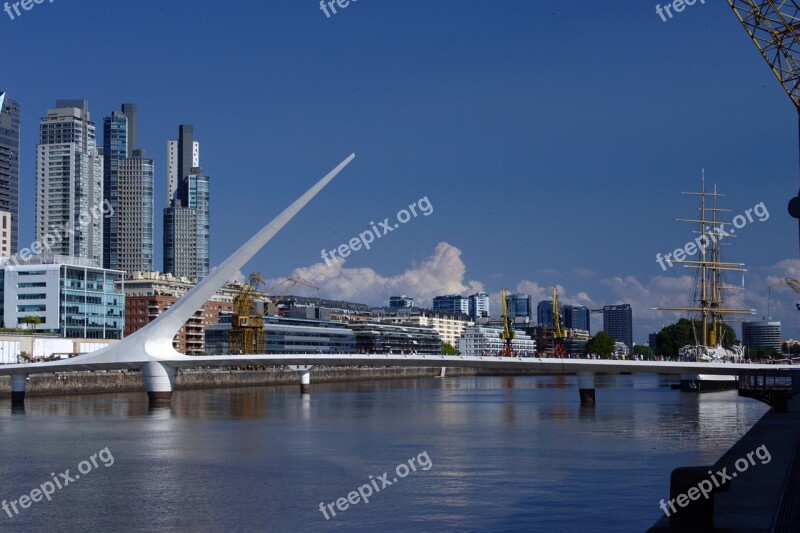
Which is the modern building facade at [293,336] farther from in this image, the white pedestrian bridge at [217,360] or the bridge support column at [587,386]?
the bridge support column at [587,386]

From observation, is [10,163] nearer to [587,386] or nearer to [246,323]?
[246,323]

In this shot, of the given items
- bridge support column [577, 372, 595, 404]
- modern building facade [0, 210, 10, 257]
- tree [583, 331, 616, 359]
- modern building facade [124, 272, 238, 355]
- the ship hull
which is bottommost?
the ship hull

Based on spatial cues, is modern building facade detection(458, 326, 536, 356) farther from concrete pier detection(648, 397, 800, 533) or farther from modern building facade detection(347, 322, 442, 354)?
concrete pier detection(648, 397, 800, 533)

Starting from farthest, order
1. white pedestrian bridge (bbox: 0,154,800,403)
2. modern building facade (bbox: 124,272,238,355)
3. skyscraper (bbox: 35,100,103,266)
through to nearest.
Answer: skyscraper (bbox: 35,100,103,266), modern building facade (bbox: 124,272,238,355), white pedestrian bridge (bbox: 0,154,800,403)

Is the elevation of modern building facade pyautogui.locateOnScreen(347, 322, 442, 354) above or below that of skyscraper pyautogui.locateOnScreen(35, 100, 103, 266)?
below

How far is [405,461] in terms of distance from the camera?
67.5 ft

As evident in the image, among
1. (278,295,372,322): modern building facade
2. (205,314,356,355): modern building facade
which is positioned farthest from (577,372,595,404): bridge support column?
(278,295,372,322): modern building facade

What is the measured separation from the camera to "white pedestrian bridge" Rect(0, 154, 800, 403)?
4144cm

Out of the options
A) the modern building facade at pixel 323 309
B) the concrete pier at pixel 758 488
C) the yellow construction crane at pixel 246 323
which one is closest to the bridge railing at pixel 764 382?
the concrete pier at pixel 758 488

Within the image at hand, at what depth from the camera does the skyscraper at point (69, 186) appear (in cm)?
14362

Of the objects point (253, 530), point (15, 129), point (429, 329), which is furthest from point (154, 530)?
point (15, 129)

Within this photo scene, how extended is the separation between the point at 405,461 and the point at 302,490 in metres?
4.14

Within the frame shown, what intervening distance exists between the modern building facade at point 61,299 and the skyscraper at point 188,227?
7420cm

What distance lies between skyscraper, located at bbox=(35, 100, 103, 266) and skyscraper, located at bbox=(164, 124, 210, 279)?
473 inches
